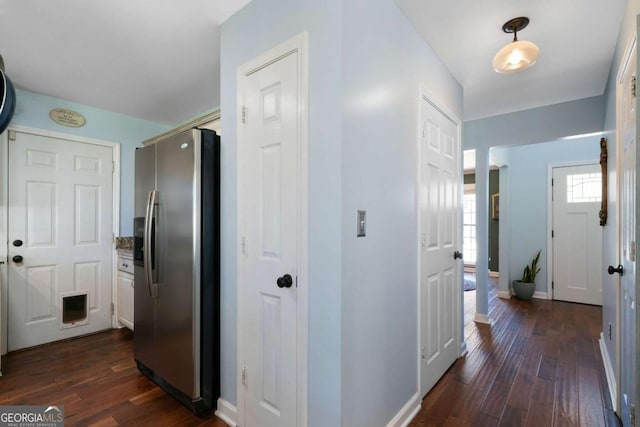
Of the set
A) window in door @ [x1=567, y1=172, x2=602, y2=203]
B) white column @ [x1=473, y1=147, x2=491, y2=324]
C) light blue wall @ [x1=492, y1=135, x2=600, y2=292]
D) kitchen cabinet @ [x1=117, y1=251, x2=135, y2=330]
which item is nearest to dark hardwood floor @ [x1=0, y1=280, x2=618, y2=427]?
kitchen cabinet @ [x1=117, y1=251, x2=135, y2=330]

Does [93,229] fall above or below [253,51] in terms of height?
below

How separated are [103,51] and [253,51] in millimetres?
1391

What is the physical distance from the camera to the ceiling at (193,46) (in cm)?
178

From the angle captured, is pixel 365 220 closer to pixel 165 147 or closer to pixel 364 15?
pixel 364 15

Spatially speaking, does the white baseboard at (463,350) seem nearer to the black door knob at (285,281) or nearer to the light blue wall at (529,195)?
the black door knob at (285,281)

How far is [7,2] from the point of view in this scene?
5.65ft

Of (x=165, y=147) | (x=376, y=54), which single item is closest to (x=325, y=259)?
(x=376, y=54)

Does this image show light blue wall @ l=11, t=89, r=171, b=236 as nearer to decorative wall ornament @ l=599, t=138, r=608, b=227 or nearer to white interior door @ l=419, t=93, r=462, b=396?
white interior door @ l=419, t=93, r=462, b=396

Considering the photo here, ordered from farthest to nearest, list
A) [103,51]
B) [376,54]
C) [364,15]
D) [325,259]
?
1. [103,51]
2. [376,54]
3. [364,15]
4. [325,259]

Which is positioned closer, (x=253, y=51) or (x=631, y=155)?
(x=631, y=155)

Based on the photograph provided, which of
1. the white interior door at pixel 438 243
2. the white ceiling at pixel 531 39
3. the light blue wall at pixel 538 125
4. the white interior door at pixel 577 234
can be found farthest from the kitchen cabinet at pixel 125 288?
the white interior door at pixel 577 234

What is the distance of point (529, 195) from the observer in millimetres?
4758

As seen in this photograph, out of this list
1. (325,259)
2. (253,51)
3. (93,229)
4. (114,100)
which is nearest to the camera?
(325,259)

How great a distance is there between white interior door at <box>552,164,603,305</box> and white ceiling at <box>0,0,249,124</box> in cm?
514
